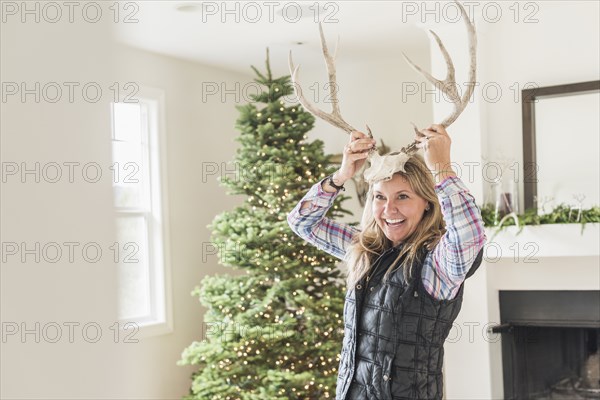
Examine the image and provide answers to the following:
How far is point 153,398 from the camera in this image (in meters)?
4.91

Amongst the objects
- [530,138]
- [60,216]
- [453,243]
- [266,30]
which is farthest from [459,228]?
[266,30]

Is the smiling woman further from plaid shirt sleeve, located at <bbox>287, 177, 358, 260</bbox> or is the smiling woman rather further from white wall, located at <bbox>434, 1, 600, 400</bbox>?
white wall, located at <bbox>434, 1, 600, 400</bbox>

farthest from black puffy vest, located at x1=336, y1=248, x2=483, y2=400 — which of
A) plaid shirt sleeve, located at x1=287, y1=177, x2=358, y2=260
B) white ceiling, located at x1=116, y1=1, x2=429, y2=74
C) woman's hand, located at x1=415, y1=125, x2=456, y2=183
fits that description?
white ceiling, located at x1=116, y1=1, x2=429, y2=74

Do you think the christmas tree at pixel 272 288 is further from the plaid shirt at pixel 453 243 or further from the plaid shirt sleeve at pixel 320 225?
the plaid shirt at pixel 453 243

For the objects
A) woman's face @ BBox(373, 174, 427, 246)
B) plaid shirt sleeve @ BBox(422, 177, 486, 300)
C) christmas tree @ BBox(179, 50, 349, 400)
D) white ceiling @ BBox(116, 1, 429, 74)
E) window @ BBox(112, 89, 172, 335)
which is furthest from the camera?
window @ BBox(112, 89, 172, 335)

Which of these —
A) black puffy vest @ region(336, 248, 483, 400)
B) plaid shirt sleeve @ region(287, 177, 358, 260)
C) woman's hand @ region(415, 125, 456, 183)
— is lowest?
black puffy vest @ region(336, 248, 483, 400)

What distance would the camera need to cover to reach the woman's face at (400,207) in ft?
6.54

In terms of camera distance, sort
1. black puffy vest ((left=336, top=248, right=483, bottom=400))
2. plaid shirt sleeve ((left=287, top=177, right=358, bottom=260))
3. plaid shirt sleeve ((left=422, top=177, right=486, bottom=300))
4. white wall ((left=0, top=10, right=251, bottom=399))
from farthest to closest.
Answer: plaid shirt sleeve ((left=287, top=177, right=358, bottom=260))
black puffy vest ((left=336, top=248, right=483, bottom=400))
plaid shirt sleeve ((left=422, top=177, right=486, bottom=300))
white wall ((left=0, top=10, right=251, bottom=399))

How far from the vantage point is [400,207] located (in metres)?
1.99

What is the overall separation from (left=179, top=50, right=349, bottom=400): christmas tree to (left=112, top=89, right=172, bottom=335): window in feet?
1.82

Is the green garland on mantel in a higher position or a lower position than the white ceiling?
lower

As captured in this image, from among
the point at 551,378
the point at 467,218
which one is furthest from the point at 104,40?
the point at 551,378

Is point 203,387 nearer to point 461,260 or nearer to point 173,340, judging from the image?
point 173,340

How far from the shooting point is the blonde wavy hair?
196 centimetres
